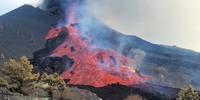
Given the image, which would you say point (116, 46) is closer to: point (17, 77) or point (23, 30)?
point (23, 30)

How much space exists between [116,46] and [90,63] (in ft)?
74.2

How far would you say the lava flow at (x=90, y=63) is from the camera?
12899 cm

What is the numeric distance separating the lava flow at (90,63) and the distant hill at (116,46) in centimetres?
594

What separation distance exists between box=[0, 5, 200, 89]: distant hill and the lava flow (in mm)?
5938

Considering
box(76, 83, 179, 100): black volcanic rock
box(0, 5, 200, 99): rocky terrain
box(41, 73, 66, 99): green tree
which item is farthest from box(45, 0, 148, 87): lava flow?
box(41, 73, 66, 99): green tree

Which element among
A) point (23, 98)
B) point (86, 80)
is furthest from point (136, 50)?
point (23, 98)

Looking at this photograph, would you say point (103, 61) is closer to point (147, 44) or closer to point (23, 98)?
point (147, 44)

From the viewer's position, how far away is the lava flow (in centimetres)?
12899

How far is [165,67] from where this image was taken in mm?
160000

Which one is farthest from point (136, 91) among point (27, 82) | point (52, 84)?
point (27, 82)

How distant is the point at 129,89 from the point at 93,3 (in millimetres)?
59209

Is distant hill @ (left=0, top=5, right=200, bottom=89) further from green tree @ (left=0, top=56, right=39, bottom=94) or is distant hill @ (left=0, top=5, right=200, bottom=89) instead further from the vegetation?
green tree @ (left=0, top=56, right=39, bottom=94)

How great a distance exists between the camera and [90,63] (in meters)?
137

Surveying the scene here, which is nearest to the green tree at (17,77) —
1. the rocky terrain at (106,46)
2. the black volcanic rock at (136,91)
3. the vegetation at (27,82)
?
the vegetation at (27,82)
